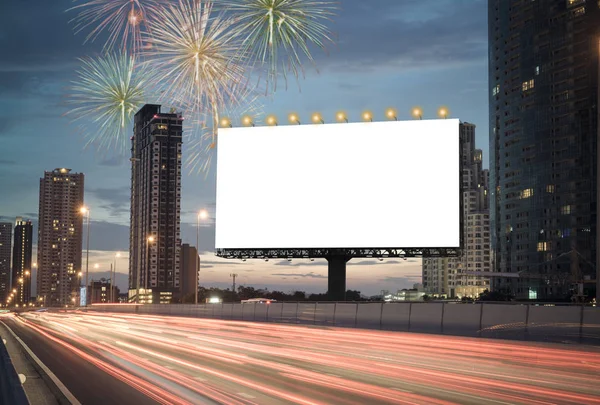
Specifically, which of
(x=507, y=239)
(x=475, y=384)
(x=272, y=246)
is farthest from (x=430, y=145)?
(x=507, y=239)

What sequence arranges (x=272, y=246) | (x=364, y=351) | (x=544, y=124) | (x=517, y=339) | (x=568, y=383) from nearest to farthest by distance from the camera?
(x=568, y=383), (x=364, y=351), (x=517, y=339), (x=272, y=246), (x=544, y=124)

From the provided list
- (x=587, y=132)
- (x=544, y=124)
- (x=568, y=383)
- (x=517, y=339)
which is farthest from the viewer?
(x=544, y=124)

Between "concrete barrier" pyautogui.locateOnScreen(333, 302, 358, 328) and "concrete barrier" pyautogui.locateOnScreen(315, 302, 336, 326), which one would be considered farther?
"concrete barrier" pyautogui.locateOnScreen(315, 302, 336, 326)

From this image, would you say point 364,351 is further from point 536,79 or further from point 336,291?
point 536,79

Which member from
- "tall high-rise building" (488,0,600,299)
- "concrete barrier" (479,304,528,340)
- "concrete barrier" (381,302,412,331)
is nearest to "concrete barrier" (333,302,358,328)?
"concrete barrier" (381,302,412,331)

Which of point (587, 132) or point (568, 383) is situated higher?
point (587, 132)

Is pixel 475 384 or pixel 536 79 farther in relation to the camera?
pixel 536 79

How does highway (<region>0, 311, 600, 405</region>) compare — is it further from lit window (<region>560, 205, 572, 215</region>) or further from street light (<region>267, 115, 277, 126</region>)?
lit window (<region>560, 205, 572, 215</region>)
